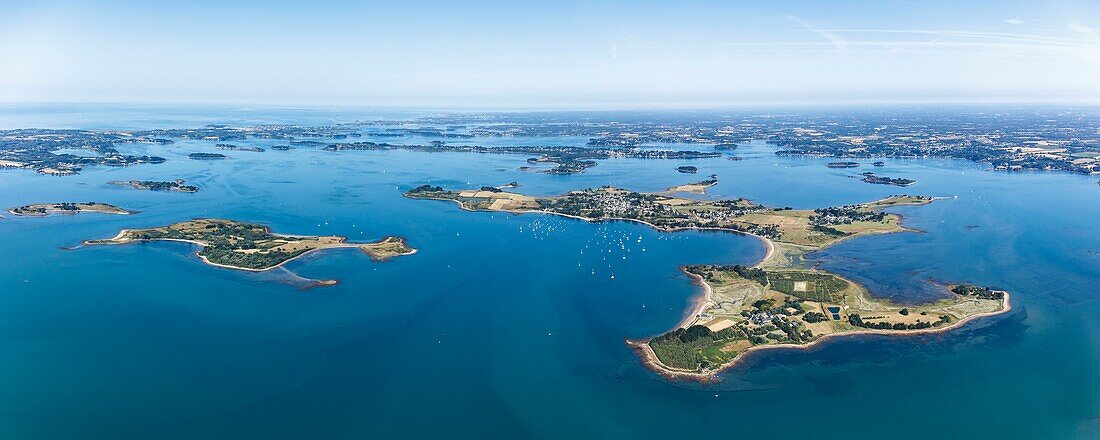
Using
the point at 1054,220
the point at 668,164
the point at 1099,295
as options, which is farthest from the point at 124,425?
the point at 668,164

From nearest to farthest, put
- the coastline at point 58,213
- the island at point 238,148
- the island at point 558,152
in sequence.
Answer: the coastline at point 58,213
the island at point 558,152
the island at point 238,148

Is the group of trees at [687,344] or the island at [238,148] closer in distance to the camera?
the group of trees at [687,344]

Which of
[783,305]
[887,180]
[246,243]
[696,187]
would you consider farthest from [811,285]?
Answer: [887,180]

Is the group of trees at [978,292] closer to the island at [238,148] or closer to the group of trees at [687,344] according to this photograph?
the group of trees at [687,344]

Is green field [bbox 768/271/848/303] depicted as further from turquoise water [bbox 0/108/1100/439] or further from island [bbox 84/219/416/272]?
island [bbox 84/219/416/272]

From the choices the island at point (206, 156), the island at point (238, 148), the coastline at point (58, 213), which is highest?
the island at point (238, 148)

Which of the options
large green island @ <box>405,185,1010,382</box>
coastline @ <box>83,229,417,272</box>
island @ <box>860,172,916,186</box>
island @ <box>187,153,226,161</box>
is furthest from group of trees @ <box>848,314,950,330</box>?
island @ <box>187,153,226,161</box>

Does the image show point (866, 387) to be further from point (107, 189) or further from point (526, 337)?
point (107, 189)

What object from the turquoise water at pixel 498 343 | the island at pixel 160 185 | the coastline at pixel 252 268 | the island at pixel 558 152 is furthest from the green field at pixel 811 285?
the island at pixel 160 185
